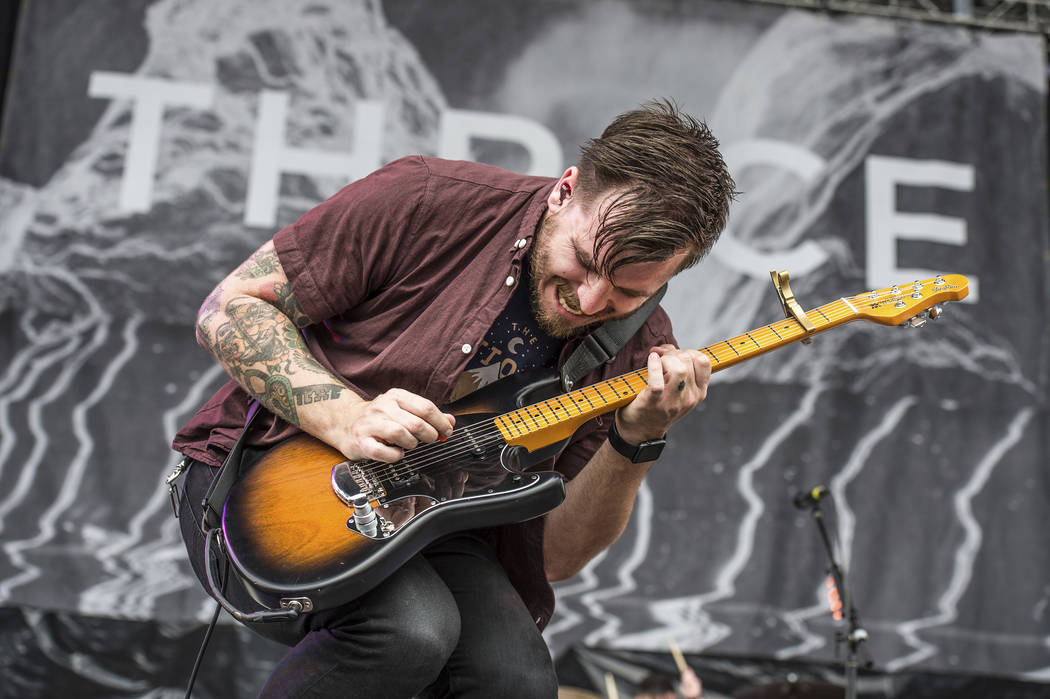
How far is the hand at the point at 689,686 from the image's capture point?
430 centimetres

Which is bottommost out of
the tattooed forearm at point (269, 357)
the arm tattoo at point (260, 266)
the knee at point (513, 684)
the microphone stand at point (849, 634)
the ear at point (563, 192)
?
the microphone stand at point (849, 634)

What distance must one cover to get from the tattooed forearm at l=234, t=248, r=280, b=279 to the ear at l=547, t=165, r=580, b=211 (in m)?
0.62

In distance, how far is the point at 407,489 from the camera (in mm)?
1845

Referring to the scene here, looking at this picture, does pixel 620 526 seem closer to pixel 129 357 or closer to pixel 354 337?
pixel 354 337

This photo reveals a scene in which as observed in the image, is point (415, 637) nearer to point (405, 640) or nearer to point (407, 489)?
point (405, 640)

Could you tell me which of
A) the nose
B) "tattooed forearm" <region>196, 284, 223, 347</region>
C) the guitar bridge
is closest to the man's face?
the nose

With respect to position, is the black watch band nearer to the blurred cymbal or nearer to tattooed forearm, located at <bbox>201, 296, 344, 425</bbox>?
tattooed forearm, located at <bbox>201, 296, 344, 425</bbox>

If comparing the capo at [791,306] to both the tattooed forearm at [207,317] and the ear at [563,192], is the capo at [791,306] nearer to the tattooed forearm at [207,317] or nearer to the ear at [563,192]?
the ear at [563,192]

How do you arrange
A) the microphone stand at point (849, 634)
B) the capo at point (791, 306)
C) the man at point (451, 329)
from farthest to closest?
1. the microphone stand at point (849, 634)
2. the capo at point (791, 306)
3. the man at point (451, 329)

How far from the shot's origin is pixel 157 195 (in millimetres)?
4605

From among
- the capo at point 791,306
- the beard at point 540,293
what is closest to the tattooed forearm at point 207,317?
the beard at point 540,293

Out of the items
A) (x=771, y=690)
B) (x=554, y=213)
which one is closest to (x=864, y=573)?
(x=771, y=690)

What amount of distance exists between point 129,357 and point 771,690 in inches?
133

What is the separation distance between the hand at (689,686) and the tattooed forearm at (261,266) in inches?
123
